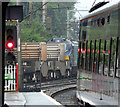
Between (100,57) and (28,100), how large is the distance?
738 centimetres

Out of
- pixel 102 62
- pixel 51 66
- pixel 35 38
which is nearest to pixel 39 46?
pixel 51 66

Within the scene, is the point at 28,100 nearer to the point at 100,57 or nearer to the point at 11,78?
the point at 11,78

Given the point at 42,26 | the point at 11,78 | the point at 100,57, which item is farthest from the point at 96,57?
the point at 42,26

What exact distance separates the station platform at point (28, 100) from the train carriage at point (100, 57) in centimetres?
245

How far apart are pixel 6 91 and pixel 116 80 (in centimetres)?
1233

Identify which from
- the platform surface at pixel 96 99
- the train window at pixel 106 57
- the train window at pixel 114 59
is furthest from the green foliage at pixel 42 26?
the train window at pixel 114 59

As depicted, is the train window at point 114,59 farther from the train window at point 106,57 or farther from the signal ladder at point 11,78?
the signal ladder at point 11,78

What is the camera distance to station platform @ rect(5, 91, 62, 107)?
14.4 metres

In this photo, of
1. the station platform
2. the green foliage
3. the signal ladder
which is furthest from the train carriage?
the green foliage

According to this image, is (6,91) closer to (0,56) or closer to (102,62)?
(0,56)

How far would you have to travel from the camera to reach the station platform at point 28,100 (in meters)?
14.4

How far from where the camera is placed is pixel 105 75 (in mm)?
8750

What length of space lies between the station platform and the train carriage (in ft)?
8.05

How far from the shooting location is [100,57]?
30.5ft
